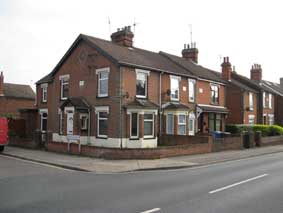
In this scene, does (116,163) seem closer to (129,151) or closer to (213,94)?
(129,151)


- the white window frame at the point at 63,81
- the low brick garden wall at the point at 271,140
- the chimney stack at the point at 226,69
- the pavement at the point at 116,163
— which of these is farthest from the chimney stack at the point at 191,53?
the pavement at the point at 116,163

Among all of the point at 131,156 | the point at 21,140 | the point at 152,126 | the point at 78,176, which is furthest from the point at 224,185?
the point at 21,140

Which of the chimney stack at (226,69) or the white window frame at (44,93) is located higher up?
the chimney stack at (226,69)

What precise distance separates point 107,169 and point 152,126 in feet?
31.5

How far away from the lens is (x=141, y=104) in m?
23.7

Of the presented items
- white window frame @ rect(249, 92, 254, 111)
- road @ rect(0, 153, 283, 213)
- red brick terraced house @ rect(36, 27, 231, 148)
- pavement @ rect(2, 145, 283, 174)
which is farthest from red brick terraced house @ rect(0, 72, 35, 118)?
road @ rect(0, 153, 283, 213)

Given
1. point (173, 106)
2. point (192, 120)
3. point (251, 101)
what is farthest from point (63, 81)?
point (251, 101)

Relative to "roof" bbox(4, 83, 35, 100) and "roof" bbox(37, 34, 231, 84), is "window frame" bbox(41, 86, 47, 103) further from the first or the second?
"roof" bbox(4, 83, 35, 100)

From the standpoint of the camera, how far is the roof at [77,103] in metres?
25.2

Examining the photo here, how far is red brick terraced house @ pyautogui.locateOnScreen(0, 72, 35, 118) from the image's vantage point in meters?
49.2

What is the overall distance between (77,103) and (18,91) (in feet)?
103

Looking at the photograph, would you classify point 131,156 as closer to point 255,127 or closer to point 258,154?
point 258,154

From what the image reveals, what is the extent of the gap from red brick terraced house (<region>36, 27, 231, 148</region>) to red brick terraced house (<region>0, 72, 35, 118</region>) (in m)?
19.1

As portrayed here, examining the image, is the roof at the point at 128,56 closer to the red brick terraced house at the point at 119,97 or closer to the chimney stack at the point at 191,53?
the red brick terraced house at the point at 119,97
